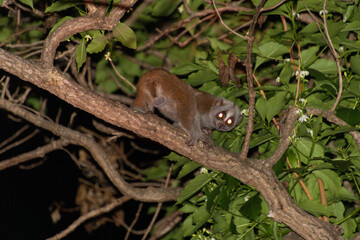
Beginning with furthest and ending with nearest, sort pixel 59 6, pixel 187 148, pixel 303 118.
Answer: pixel 187 148 → pixel 303 118 → pixel 59 6

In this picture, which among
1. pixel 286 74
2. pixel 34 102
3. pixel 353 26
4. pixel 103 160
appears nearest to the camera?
pixel 286 74

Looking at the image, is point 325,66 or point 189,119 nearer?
point 325,66

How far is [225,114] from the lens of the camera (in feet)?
17.9

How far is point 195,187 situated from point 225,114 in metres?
1.44

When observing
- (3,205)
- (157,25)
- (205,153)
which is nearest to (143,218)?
(3,205)

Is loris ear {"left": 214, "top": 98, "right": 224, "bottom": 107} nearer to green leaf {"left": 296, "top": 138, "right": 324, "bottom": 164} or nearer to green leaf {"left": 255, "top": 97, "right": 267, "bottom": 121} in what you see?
green leaf {"left": 255, "top": 97, "right": 267, "bottom": 121}

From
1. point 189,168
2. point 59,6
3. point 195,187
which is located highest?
point 59,6

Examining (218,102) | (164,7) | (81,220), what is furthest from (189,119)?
(81,220)

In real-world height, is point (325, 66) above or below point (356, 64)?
above

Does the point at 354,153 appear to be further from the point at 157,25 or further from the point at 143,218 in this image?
the point at 143,218

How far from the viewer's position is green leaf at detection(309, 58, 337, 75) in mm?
4629

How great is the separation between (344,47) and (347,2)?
22.9 inches

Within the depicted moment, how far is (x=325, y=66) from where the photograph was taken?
4.66 metres

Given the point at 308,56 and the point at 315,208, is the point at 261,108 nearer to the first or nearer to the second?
the point at 308,56
